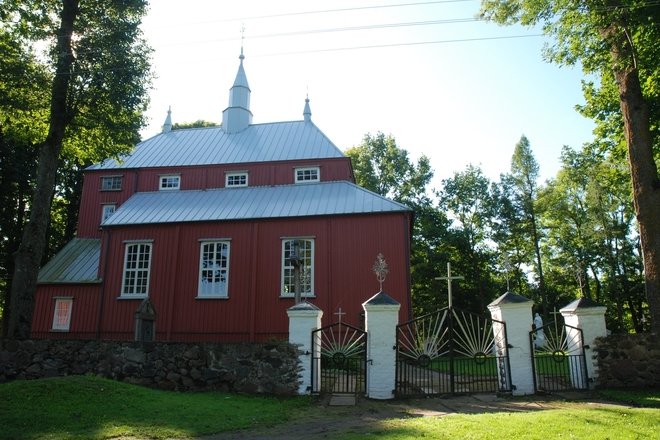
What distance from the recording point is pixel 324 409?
8.27 meters

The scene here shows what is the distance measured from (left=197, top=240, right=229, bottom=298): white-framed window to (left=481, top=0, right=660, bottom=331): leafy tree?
11.7m

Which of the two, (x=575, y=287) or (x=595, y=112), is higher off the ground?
(x=595, y=112)

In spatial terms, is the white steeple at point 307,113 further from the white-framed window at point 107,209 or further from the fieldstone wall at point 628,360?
the fieldstone wall at point 628,360

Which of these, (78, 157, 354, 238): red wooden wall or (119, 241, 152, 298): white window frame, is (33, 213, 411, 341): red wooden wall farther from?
(78, 157, 354, 238): red wooden wall

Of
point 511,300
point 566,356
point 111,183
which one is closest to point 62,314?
point 111,183

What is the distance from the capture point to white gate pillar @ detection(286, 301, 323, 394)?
9.27 metres

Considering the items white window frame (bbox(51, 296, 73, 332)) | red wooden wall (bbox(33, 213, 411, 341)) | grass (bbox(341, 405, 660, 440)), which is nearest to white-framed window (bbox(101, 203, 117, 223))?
red wooden wall (bbox(33, 213, 411, 341))

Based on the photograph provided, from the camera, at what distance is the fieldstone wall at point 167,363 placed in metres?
9.38

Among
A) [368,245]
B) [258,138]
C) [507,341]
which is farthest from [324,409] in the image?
[258,138]

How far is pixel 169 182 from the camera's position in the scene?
74.5ft

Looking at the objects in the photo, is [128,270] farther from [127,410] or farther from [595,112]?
[595,112]

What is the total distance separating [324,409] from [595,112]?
532 inches

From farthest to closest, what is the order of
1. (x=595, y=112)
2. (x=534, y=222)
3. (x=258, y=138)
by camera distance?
(x=534, y=222), (x=258, y=138), (x=595, y=112)

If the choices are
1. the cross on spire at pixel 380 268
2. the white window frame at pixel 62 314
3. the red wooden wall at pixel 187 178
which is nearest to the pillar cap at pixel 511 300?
the cross on spire at pixel 380 268
